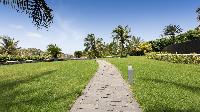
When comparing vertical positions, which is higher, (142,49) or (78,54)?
(142,49)

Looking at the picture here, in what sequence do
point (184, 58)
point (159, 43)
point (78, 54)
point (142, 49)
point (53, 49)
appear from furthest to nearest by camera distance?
point (78, 54) < point (159, 43) < point (142, 49) < point (53, 49) < point (184, 58)

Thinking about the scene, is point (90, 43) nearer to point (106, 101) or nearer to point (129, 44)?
point (129, 44)

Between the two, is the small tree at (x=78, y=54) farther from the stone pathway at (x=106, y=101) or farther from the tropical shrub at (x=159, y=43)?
the stone pathway at (x=106, y=101)

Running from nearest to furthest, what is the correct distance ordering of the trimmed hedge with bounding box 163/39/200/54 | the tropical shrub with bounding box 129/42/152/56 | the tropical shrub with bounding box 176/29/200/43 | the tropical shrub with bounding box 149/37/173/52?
the trimmed hedge with bounding box 163/39/200/54 → the tropical shrub with bounding box 176/29/200/43 → the tropical shrub with bounding box 129/42/152/56 → the tropical shrub with bounding box 149/37/173/52

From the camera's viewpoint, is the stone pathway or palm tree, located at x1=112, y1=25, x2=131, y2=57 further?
palm tree, located at x1=112, y1=25, x2=131, y2=57

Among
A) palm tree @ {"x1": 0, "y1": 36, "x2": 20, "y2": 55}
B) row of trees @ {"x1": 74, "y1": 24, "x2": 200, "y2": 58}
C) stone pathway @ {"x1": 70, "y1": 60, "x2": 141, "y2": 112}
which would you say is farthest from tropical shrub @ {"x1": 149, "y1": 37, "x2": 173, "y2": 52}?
stone pathway @ {"x1": 70, "y1": 60, "x2": 141, "y2": 112}

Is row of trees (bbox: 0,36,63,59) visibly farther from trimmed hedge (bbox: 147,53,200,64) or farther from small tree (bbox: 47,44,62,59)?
trimmed hedge (bbox: 147,53,200,64)

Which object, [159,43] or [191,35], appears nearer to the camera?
[191,35]

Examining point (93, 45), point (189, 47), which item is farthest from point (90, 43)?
point (189, 47)

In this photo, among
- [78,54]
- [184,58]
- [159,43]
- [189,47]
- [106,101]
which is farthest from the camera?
[78,54]

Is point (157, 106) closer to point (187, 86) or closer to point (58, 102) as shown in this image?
point (58, 102)

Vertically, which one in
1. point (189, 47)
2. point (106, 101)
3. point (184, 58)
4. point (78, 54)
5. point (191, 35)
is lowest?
point (106, 101)

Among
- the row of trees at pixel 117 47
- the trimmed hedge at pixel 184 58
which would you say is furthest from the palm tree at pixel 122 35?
the trimmed hedge at pixel 184 58

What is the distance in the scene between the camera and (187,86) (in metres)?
16.5
